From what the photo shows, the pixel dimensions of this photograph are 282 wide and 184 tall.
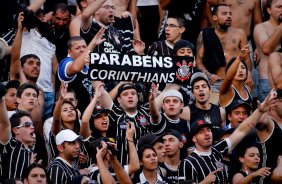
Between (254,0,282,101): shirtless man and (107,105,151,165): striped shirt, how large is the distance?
8.11ft

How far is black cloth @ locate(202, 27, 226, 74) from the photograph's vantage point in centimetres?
2056

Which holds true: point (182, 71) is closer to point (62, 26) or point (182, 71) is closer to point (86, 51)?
point (86, 51)

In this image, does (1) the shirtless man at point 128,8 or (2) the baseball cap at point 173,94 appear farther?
(1) the shirtless man at point 128,8

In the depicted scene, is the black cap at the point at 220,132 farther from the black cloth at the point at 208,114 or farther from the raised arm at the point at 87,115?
the raised arm at the point at 87,115

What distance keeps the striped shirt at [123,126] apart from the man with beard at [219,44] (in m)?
2.00

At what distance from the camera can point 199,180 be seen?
17.8 metres

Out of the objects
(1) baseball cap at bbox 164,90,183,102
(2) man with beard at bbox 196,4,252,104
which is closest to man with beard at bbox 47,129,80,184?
(1) baseball cap at bbox 164,90,183,102

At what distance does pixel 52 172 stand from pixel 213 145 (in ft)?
7.14

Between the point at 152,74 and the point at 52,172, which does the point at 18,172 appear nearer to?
the point at 52,172

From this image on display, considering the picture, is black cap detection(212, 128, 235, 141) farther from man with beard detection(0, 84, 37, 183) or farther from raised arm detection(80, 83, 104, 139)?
man with beard detection(0, 84, 37, 183)

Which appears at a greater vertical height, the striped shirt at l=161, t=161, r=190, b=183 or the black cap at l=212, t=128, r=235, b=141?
the black cap at l=212, t=128, r=235, b=141

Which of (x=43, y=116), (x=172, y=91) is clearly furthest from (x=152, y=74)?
(x=43, y=116)

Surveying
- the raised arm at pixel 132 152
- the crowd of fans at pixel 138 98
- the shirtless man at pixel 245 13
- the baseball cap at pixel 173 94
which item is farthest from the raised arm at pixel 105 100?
the shirtless man at pixel 245 13

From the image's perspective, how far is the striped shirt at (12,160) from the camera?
17203mm
